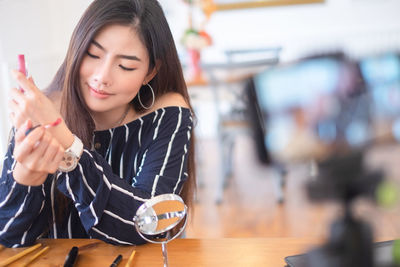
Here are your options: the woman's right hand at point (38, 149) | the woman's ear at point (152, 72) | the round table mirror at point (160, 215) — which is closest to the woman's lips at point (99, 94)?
the woman's ear at point (152, 72)

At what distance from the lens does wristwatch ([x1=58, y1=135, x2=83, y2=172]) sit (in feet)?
2.65

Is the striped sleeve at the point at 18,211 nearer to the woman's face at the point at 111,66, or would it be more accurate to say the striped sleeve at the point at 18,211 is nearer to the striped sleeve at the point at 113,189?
the striped sleeve at the point at 113,189

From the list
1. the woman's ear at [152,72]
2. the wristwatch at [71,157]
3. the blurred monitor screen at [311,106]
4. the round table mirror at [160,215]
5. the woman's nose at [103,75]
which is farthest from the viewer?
the woman's ear at [152,72]

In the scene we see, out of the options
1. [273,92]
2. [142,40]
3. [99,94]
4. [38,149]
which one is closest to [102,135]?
[99,94]

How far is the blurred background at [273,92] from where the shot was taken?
37 centimetres

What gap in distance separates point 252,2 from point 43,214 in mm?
3809

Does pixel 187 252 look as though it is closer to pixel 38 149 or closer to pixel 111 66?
pixel 38 149

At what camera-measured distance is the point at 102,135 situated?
1126 millimetres

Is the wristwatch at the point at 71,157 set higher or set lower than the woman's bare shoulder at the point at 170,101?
→ lower

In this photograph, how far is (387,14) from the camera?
4277mm

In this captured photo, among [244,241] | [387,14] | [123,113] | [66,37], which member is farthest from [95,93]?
[387,14]

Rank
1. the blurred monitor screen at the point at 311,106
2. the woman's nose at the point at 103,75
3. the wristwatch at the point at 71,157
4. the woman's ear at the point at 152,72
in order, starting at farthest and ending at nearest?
the woman's ear at the point at 152,72 < the woman's nose at the point at 103,75 < the wristwatch at the point at 71,157 < the blurred monitor screen at the point at 311,106

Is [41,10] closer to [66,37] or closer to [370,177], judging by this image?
[66,37]

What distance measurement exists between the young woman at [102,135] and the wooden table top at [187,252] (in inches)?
1.3
